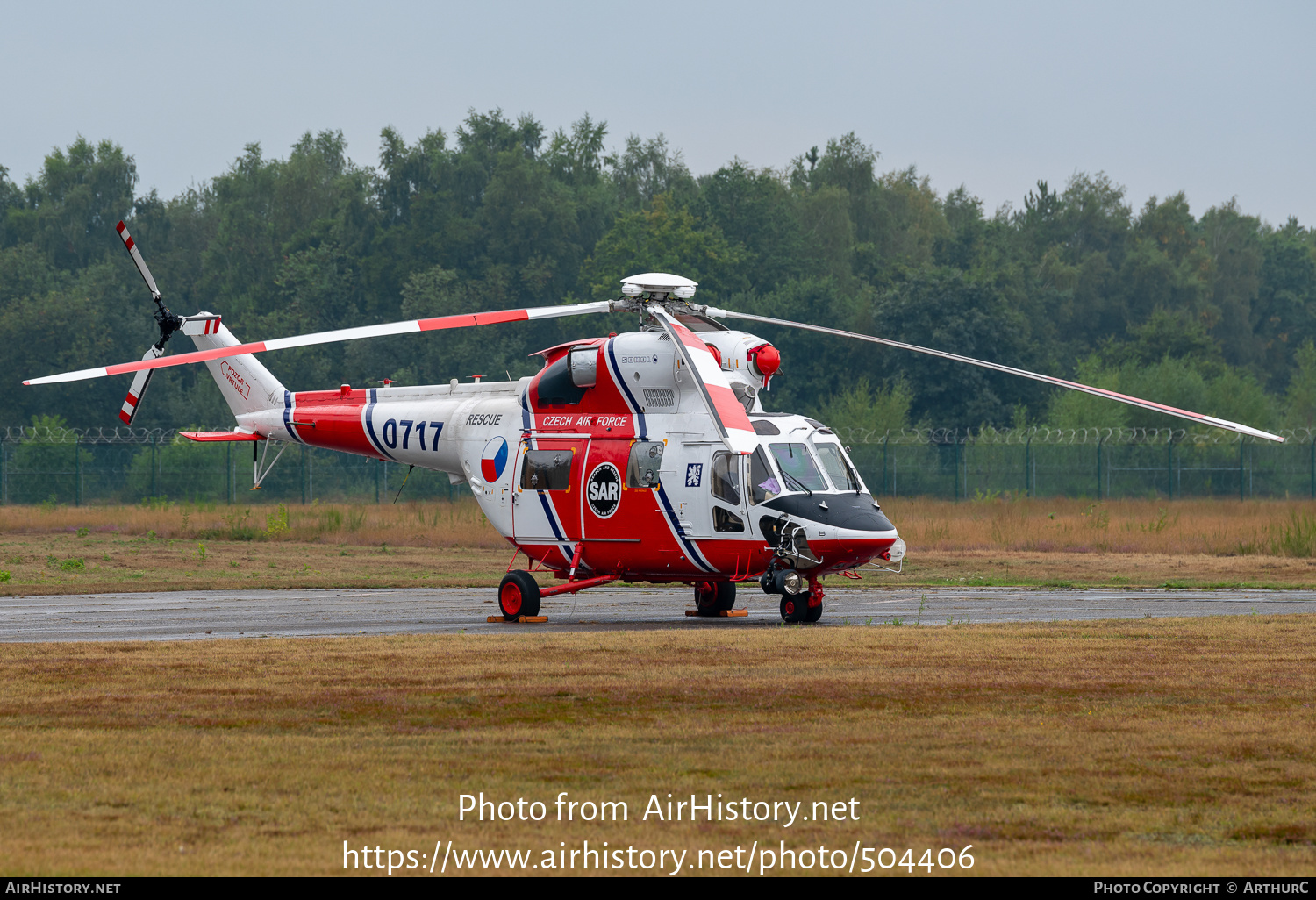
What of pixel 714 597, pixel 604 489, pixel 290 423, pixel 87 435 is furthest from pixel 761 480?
pixel 87 435

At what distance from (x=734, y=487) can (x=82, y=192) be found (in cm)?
8257

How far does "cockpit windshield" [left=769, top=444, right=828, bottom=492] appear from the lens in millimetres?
18406

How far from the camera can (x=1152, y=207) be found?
100938 millimetres

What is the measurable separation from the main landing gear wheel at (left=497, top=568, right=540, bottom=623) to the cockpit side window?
3.13 meters

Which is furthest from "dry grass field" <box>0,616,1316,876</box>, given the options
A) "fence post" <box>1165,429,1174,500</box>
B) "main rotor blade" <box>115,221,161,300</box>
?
"fence post" <box>1165,429,1174,500</box>

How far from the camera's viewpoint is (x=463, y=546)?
37.4m

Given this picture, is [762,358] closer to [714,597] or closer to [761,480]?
[761,480]

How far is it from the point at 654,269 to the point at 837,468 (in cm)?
5616

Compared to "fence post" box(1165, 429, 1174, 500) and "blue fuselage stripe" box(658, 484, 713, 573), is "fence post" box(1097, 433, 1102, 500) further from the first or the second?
"blue fuselage stripe" box(658, 484, 713, 573)

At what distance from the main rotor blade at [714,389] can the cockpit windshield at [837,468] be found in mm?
1911

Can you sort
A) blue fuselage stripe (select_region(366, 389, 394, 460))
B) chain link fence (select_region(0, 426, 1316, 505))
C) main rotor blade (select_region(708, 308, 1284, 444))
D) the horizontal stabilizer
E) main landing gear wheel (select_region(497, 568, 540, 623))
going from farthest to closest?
1. chain link fence (select_region(0, 426, 1316, 505))
2. the horizontal stabilizer
3. blue fuselage stripe (select_region(366, 389, 394, 460))
4. main landing gear wheel (select_region(497, 568, 540, 623))
5. main rotor blade (select_region(708, 308, 1284, 444))

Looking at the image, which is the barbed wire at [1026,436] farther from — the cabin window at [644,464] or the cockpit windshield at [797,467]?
the cockpit windshield at [797,467]

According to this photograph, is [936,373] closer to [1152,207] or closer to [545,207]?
[545,207]

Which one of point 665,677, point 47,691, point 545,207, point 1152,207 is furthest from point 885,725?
point 1152,207
